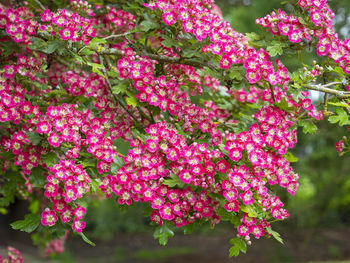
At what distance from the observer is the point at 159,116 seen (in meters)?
2.70

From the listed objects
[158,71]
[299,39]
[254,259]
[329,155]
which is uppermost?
[299,39]

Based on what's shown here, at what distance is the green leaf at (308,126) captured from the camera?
2.41m

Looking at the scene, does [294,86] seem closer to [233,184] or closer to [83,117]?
[233,184]

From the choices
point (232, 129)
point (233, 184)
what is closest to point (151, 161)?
point (233, 184)

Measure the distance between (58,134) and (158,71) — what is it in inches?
36.0

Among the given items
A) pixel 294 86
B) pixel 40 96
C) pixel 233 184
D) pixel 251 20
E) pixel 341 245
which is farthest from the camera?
pixel 341 245

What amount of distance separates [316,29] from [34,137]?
177 cm

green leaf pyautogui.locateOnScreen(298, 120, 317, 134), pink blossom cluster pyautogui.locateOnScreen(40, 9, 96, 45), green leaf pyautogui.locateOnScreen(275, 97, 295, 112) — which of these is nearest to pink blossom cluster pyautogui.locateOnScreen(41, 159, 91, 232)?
pink blossom cluster pyautogui.locateOnScreen(40, 9, 96, 45)

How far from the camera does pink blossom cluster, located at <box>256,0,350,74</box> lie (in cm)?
238

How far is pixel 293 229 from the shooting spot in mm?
10375

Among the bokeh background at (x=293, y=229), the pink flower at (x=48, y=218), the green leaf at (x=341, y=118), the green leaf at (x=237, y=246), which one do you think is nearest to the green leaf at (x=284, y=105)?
A: the green leaf at (x=341, y=118)

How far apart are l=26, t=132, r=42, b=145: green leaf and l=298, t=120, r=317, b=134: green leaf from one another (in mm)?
1533

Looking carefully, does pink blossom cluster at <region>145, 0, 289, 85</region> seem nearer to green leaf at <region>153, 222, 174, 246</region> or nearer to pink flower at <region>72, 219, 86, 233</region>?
green leaf at <region>153, 222, 174, 246</region>

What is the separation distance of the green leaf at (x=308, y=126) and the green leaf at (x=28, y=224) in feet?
5.41
